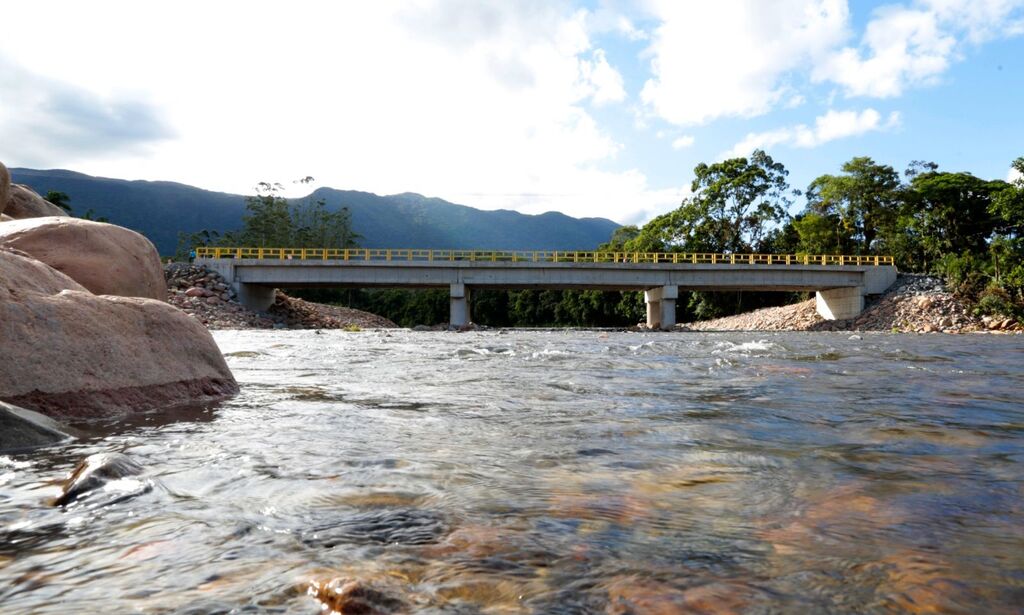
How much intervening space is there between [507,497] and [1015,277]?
44.5 meters

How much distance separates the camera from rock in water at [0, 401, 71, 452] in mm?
3268

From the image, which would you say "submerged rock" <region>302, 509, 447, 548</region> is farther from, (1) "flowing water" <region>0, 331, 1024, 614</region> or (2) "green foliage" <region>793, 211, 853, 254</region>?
(2) "green foliage" <region>793, 211, 853, 254</region>

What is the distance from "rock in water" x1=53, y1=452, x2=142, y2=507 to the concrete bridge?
114 ft

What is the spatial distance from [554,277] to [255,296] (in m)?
19.1

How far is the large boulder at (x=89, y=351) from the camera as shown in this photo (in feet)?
13.2

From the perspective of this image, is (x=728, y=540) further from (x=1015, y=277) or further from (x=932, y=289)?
(x=932, y=289)

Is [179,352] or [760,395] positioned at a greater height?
[179,352]

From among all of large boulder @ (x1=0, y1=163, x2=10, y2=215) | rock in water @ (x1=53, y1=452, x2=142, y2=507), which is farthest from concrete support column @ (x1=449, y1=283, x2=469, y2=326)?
rock in water @ (x1=53, y1=452, x2=142, y2=507)

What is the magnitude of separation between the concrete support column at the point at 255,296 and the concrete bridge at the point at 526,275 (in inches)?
2.7

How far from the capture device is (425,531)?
7.36 ft

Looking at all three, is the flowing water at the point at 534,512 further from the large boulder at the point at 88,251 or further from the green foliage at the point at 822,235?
the green foliage at the point at 822,235

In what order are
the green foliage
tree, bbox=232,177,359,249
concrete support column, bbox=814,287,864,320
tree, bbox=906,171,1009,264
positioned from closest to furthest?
concrete support column, bbox=814,287,864,320
tree, bbox=906,171,1009,264
the green foliage
tree, bbox=232,177,359,249

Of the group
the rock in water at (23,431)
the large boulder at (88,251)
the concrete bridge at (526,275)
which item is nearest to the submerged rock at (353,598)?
the rock in water at (23,431)

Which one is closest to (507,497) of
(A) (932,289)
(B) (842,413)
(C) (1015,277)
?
(B) (842,413)
